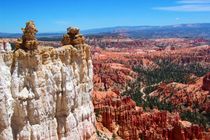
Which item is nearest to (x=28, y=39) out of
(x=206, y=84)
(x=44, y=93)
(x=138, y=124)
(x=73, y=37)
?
(x=44, y=93)

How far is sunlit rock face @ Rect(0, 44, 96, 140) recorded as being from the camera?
20.9m

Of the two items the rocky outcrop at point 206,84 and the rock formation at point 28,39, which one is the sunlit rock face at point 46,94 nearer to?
the rock formation at point 28,39

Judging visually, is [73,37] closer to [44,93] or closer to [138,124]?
[44,93]

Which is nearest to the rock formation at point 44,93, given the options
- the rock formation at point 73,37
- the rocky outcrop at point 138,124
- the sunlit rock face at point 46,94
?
the sunlit rock face at point 46,94

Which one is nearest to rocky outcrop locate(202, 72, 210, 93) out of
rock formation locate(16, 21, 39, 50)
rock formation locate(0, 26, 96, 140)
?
rock formation locate(0, 26, 96, 140)

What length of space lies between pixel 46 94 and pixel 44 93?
0.21m

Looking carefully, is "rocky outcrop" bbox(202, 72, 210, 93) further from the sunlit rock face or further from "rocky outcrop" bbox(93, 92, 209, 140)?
the sunlit rock face

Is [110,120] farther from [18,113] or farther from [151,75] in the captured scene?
[151,75]

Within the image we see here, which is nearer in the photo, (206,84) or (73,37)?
(73,37)

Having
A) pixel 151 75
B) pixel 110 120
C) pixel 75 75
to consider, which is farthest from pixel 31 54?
pixel 151 75

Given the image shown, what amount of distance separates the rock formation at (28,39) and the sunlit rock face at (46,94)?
38cm

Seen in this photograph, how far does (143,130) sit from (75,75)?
25862 millimetres

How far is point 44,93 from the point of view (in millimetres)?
23000

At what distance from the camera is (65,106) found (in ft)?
83.0
